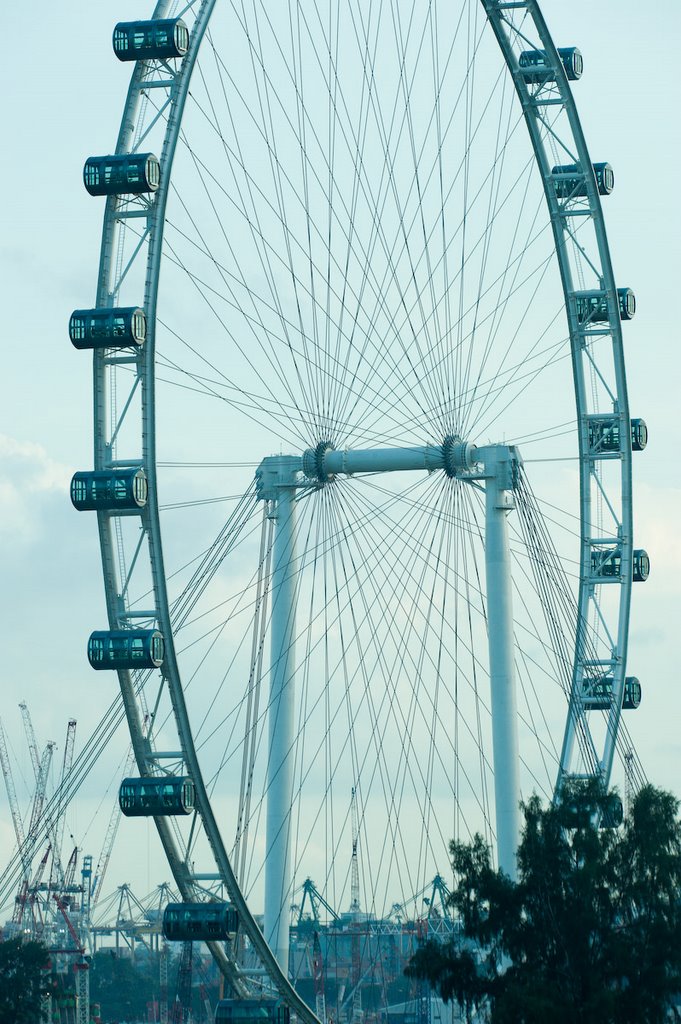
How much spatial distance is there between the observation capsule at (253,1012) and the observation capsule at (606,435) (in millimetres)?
22803

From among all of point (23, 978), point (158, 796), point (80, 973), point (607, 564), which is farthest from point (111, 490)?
point (80, 973)

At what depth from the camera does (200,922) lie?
186 feet

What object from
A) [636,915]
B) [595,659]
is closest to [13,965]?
[595,659]

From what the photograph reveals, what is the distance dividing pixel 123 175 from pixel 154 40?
3.96m

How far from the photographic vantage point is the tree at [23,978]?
5034 inches

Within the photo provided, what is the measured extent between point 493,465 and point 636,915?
45.0 feet

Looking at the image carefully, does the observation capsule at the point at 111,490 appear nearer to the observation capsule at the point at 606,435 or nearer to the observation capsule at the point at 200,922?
the observation capsule at the point at 200,922

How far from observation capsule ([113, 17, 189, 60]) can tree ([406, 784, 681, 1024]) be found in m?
23.8

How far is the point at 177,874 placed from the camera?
57.9 meters

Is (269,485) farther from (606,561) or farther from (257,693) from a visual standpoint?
(606,561)

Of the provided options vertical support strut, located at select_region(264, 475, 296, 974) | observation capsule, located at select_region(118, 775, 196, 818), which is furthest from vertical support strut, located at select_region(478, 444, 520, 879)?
observation capsule, located at select_region(118, 775, 196, 818)

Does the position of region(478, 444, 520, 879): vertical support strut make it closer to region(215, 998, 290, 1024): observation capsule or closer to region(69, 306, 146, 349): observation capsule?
region(215, 998, 290, 1024): observation capsule

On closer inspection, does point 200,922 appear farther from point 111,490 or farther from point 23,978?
point 23,978

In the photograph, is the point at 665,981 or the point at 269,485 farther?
the point at 269,485
